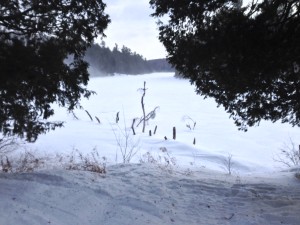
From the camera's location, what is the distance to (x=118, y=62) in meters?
112

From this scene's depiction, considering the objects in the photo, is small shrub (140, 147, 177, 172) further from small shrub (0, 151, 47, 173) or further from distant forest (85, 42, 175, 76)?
distant forest (85, 42, 175, 76)

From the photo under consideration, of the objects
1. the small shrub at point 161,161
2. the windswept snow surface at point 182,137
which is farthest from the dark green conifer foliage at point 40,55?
the windswept snow surface at point 182,137

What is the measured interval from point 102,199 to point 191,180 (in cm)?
235

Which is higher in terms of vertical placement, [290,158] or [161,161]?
[161,161]

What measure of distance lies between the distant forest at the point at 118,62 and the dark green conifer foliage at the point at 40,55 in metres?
74.1

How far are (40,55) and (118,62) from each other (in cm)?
10700

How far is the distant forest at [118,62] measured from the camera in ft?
328

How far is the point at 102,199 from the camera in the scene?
20.4 ft

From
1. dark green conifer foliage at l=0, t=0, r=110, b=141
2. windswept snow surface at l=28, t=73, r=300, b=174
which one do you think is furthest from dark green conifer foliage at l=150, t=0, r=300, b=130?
windswept snow surface at l=28, t=73, r=300, b=174

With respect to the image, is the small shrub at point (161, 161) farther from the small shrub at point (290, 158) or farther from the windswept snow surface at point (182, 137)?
the small shrub at point (290, 158)

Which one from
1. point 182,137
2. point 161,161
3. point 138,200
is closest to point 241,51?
point 138,200

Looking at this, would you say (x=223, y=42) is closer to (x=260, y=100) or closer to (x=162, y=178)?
(x=260, y=100)

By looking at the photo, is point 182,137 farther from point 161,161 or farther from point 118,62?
point 118,62

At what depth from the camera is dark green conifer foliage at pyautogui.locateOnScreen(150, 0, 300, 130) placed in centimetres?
611
